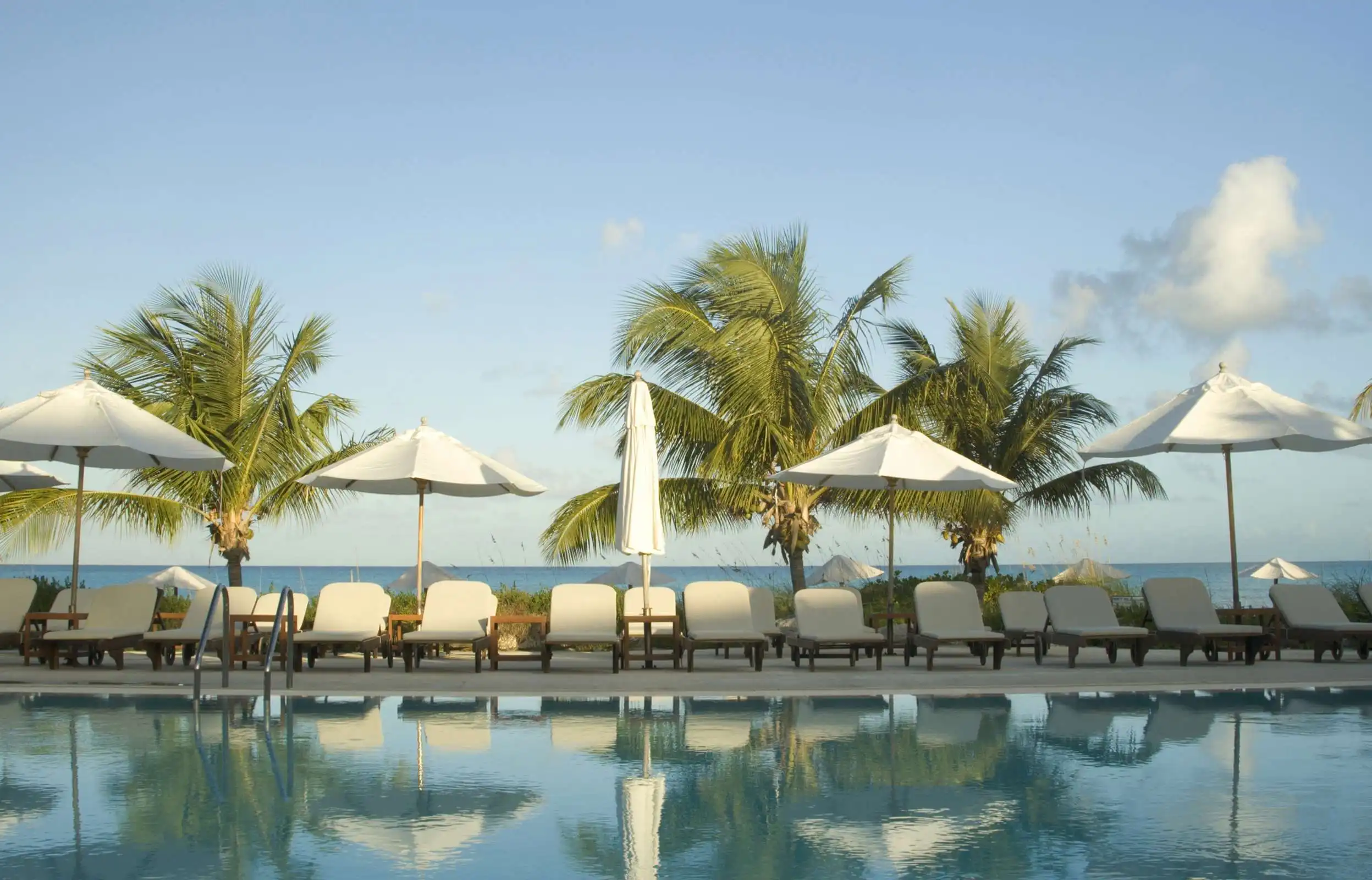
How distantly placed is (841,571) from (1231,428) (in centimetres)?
921

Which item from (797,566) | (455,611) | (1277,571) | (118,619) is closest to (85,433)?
(118,619)

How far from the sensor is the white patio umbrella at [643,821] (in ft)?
14.9

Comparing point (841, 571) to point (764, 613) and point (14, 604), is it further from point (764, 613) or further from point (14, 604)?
point (14, 604)

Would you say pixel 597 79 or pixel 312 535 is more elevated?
pixel 597 79

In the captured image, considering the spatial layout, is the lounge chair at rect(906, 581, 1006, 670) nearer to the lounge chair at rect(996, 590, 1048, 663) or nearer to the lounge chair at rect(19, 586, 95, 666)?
the lounge chair at rect(996, 590, 1048, 663)

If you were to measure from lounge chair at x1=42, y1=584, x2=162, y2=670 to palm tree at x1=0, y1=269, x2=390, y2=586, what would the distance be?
4765 mm

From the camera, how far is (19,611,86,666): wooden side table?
Answer: 10938mm

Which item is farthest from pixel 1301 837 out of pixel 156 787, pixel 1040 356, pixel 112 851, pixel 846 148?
pixel 846 148

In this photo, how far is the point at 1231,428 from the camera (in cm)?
1189

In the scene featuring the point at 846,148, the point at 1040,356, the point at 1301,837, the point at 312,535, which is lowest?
the point at 1301,837

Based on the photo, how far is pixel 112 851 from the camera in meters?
4.69

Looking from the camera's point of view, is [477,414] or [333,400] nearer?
[333,400]

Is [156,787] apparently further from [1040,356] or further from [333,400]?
[1040,356]

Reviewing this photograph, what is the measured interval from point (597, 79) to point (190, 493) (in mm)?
9149
